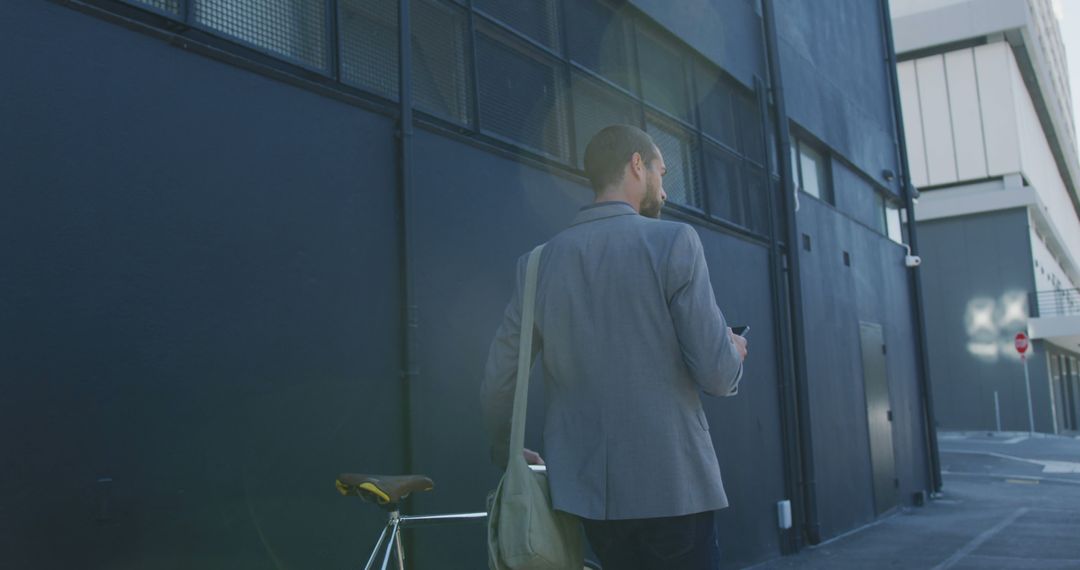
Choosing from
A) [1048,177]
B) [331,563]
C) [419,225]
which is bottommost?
[331,563]

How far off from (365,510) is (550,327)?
1897mm

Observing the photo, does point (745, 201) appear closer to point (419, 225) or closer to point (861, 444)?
point (861, 444)

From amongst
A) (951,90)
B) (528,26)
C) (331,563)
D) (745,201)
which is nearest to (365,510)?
(331,563)

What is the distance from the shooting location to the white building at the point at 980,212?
29.7 m

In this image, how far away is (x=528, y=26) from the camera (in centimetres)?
573

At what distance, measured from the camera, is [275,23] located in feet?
13.0

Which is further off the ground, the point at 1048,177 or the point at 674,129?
the point at 1048,177

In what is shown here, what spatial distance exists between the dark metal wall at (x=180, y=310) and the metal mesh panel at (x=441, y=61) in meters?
0.66

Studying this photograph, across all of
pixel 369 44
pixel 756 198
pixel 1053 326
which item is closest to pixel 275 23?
pixel 369 44

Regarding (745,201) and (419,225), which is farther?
(745,201)

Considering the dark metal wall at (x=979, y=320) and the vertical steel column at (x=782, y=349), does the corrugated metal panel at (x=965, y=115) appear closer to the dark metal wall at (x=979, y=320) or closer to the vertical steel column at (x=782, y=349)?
the dark metal wall at (x=979, y=320)

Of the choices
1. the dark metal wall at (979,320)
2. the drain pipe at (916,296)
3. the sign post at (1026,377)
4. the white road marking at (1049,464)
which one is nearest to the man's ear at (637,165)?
the drain pipe at (916,296)

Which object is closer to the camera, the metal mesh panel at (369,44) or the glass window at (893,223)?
the metal mesh panel at (369,44)

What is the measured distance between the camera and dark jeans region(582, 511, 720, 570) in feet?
7.18
